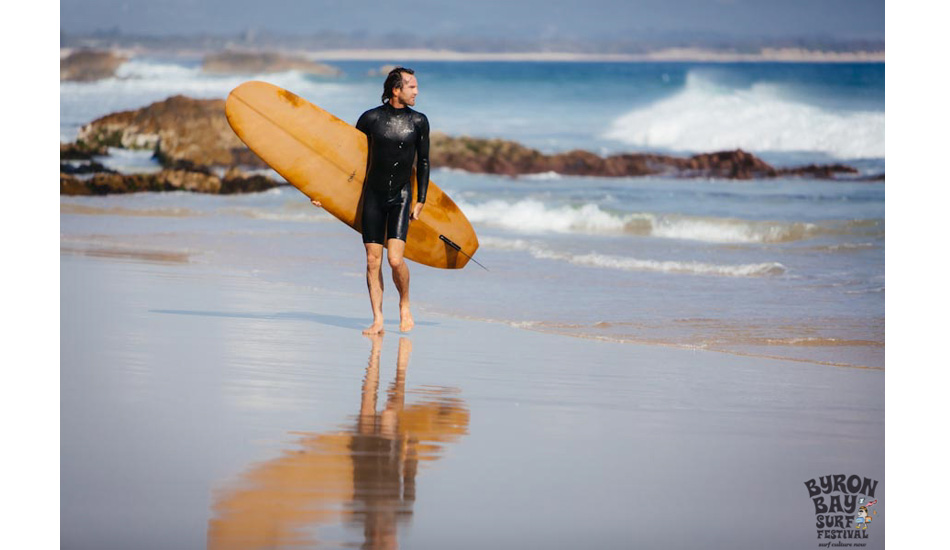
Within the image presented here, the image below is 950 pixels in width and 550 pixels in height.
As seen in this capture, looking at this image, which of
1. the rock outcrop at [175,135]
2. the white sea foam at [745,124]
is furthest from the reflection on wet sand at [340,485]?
the white sea foam at [745,124]

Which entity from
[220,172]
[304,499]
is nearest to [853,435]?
[304,499]

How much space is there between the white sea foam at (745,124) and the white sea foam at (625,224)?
237 inches

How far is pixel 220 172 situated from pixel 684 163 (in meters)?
6.74

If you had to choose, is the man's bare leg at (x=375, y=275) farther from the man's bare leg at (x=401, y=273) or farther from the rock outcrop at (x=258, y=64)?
the rock outcrop at (x=258, y=64)

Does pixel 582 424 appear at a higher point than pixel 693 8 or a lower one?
lower

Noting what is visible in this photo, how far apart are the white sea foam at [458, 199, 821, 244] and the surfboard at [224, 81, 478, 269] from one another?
523cm

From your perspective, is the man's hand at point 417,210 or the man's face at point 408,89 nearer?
the man's face at point 408,89

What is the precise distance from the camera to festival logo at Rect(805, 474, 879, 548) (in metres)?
2.50

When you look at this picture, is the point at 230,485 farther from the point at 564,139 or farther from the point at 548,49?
the point at 548,49

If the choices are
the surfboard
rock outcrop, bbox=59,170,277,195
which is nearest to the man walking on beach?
the surfboard

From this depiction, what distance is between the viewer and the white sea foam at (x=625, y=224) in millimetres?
10258

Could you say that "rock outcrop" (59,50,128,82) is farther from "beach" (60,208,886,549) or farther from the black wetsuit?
→ the black wetsuit

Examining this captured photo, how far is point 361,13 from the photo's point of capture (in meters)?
19.7
